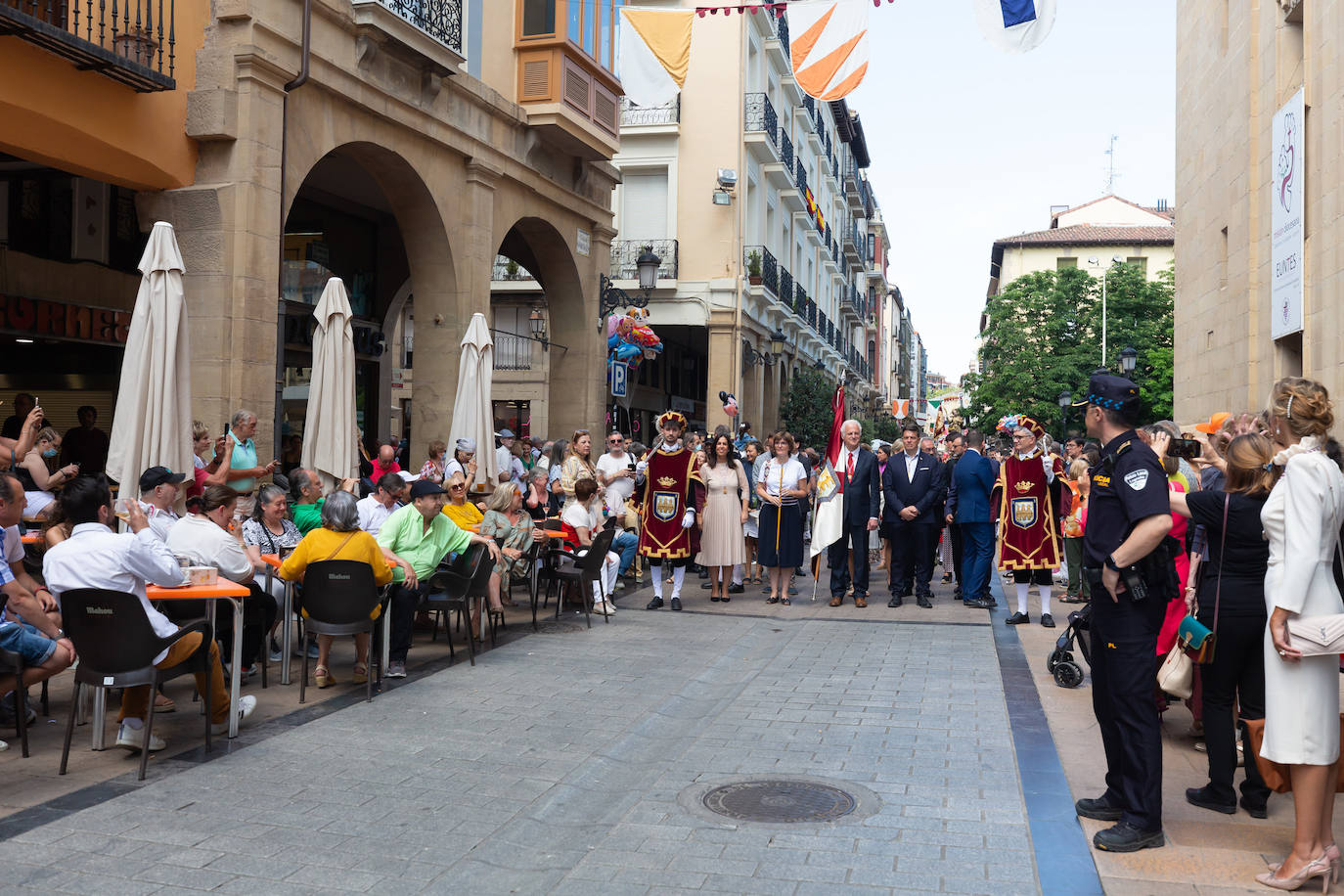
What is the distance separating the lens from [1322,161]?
1688 cm

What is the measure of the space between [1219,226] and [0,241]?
22.4 meters

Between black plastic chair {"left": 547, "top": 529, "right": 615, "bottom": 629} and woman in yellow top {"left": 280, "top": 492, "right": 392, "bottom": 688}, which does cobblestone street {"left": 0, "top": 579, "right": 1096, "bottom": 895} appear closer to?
woman in yellow top {"left": 280, "top": 492, "right": 392, "bottom": 688}

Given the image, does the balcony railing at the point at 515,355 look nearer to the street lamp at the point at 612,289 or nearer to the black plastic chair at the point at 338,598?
the street lamp at the point at 612,289

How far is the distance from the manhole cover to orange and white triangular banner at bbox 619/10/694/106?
8.89 meters

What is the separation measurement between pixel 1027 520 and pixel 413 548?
653 cm

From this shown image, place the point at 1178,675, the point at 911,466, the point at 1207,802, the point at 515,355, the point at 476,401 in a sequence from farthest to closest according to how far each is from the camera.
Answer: the point at 515,355 < the point at 911,466 < the point at 476,401 < the point at 1178,675 < the point at 1207,802

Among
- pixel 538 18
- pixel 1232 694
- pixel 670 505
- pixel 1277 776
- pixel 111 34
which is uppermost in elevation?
pixel 538 18

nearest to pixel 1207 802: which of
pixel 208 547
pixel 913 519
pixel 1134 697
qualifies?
pixel 1134 697

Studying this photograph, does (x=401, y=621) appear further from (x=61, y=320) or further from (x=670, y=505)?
(x=61, y=320)

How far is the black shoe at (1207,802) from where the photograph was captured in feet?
17.8

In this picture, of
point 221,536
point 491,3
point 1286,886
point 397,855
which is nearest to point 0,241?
point 491,3

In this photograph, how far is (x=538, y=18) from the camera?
16.6 m

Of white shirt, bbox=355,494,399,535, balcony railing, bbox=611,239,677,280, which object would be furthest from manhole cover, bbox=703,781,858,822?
balcony railing, bbox=611,239,677,280

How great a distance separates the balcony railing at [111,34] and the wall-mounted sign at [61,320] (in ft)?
13.6
